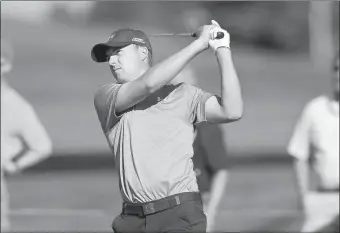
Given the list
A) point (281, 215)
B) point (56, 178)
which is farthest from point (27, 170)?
point (281, 215)

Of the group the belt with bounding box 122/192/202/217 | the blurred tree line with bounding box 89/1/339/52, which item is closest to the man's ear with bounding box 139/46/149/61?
the belt with bounding box 122/192/202/217

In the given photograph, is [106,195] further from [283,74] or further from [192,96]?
[192,96]

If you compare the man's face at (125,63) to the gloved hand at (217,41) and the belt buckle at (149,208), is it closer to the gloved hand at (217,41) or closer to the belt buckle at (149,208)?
the gloved hand at (217,41)

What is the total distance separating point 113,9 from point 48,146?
1.47 meters

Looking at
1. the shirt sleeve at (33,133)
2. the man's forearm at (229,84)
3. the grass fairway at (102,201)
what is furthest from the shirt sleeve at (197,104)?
the grass fairway at (102,201)

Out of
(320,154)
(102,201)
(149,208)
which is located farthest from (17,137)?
(149,208)

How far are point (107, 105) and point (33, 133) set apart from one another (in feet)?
8.46

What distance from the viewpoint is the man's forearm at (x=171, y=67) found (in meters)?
2.93

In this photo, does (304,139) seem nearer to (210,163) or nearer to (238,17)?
(210,163)

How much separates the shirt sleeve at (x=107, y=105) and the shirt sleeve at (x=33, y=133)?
8.03ft

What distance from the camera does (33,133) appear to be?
18.7 feet

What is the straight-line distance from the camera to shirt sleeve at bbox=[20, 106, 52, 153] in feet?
18.5

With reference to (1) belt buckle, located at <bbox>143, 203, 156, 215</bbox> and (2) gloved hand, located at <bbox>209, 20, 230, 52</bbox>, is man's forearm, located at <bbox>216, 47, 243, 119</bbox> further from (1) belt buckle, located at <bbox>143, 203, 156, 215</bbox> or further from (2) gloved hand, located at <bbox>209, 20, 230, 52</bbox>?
(1) belt buckle, located at <bbox>143, 203, 156, 215</bbox>

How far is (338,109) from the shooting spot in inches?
207
